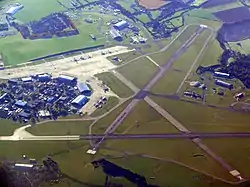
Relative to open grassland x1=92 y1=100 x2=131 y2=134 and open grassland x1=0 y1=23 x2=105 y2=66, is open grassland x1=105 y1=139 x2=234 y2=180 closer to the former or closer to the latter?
open grassland x1=92 y1=100 x2=131 y2=134

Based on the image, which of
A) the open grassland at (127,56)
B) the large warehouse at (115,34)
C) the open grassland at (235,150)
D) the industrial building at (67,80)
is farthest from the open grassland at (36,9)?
the open grassland at (235,150)

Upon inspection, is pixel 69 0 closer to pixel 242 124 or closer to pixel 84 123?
pixel 84 123

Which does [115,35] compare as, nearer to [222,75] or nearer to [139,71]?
[139,71]

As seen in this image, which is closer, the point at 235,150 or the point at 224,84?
the point at 235,150

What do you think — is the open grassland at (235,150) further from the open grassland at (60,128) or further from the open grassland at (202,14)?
the open grassland at (202,14)

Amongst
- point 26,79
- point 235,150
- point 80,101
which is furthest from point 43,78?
point 235,150

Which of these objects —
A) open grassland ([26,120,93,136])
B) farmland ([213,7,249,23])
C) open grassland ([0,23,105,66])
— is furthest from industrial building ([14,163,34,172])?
farmland ([213,7,249,23])
